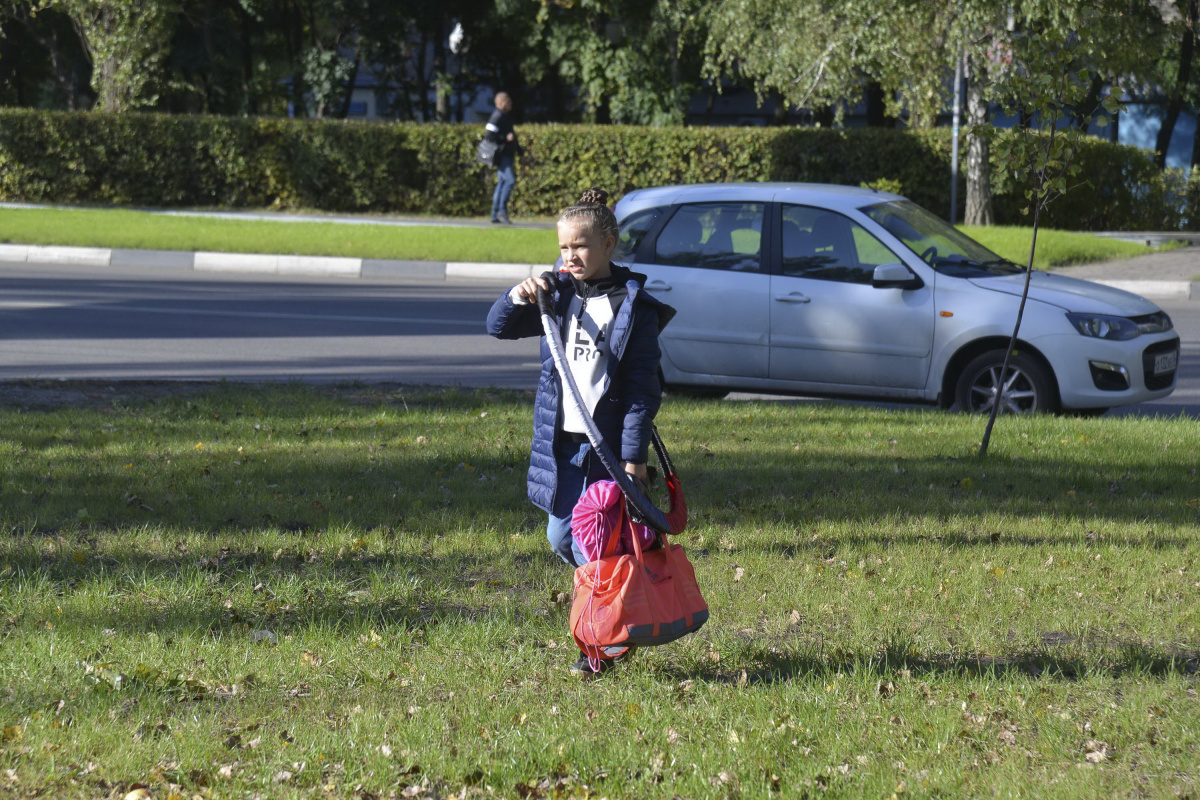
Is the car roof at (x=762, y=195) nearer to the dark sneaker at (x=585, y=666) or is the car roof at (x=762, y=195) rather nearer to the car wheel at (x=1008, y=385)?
the car wheel at (x=1008, y=385)

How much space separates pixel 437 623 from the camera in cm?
436

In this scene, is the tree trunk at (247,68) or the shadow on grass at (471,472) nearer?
the shadow on grass at (471,472)

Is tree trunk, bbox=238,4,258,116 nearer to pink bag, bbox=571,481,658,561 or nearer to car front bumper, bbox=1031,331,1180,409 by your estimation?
car front bumper, bbox=1031,331,1180,409

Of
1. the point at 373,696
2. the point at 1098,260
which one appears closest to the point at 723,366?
the point at 373,696

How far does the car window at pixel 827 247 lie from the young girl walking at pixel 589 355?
4617mm

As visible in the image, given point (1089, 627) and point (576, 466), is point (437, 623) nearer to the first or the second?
point (576, 466)

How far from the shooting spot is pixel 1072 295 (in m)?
7.85

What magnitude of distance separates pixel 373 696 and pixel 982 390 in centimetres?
546

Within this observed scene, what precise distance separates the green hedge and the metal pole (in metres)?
0.80

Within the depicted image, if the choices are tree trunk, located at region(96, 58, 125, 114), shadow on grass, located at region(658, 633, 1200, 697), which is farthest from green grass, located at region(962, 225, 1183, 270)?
tree trunk, located at region(96, 58, 125, 114)

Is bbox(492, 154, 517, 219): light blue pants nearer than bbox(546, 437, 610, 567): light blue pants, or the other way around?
bbox(546, 437, 610, 567): light blue pants

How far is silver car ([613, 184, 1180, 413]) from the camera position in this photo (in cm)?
776

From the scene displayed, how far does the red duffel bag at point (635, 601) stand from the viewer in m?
3.45

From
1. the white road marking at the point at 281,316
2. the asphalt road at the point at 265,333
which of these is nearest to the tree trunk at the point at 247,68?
the asphalt road at the point at 265,333
